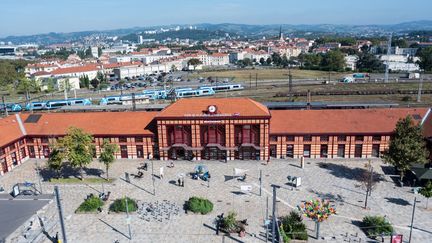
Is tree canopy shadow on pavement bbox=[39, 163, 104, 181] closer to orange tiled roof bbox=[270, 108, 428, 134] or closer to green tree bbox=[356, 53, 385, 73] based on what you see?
orange tiled roof bbox=[270, 108, 428, 134]

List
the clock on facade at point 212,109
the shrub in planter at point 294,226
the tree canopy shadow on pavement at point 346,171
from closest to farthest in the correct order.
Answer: the shrub in planter at point 294,226
the tree canopy shadow on pavement at point 346,171
the clock on facade at point 212,109

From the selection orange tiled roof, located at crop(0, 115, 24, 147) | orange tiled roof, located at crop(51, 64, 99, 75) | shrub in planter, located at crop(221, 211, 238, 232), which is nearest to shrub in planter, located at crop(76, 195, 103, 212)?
shrub in planter, located at crop(221, 211, 238, 232)

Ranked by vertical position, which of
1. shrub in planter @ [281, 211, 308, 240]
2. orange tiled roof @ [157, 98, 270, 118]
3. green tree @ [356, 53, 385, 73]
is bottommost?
shrub in planter @ [281, 211, 308, 240]

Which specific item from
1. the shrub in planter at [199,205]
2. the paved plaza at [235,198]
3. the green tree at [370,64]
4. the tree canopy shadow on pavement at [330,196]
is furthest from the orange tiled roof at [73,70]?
the tree canopy shadow on pavement at [330,196]

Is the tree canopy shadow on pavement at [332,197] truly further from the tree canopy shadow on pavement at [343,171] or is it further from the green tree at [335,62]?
the green tree at [335,62]

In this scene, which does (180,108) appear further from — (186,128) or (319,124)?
(319,124)

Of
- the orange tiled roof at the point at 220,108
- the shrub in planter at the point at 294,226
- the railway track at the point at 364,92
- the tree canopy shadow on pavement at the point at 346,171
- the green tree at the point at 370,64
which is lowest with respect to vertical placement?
the tree canopy shadow on pavement at the point at 346,171

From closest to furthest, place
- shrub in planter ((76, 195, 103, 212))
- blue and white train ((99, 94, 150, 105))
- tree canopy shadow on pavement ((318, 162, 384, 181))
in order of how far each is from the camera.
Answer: shrub in planter ((76, 195, 103, 212)) < tree canopy shadow on pavement ((318, 162, 384, 181)) < blue and white train ((99, 94, 150, 105))

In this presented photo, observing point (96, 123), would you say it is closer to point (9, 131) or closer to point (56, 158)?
point (56, 158)

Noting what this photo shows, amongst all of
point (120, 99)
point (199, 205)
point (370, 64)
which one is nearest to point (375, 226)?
point (199, 205)

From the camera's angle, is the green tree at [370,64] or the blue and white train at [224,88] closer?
the blue and white train at [224,88]
